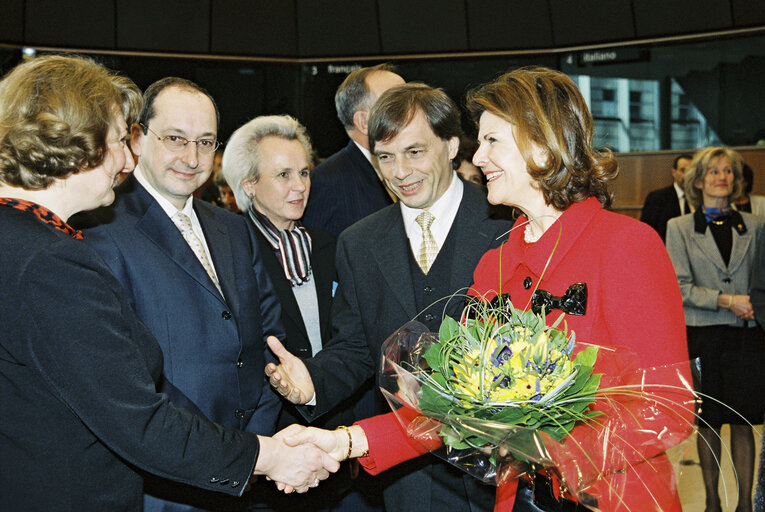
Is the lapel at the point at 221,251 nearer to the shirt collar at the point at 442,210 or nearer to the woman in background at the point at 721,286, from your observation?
the shirt collar at the point at 442,210

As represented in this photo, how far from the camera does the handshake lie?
2293mm

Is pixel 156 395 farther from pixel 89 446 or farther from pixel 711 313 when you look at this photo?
pixel 711 313

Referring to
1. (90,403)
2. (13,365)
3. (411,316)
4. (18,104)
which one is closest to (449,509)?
(411,316)

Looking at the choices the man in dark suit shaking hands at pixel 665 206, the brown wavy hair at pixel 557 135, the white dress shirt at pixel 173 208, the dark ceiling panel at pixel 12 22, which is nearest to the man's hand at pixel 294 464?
the white dress shirt at pixel 173 208

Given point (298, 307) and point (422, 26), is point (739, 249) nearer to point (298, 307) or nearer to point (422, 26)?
point (298, 307)

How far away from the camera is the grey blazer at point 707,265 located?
14.9 feet

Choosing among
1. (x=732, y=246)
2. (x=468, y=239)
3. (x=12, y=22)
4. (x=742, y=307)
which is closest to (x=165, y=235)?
(x=468, y=239)

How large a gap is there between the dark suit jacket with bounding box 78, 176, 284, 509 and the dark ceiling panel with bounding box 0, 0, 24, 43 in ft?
21.2

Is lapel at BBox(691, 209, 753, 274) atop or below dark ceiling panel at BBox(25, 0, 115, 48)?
below

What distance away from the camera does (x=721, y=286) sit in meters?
4.62

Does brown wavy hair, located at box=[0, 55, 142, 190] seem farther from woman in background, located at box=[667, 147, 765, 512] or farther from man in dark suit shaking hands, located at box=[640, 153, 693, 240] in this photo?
man in dark suit shaking hands, located at box=[640, 153, 693, 240]

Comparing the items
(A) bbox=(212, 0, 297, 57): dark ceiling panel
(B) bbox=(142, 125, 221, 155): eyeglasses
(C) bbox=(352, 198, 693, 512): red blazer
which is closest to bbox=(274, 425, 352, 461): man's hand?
(C) bbox=(352, 198, 693, 512): red blazer

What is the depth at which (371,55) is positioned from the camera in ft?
30.3

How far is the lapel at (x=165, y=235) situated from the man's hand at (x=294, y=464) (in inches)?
20.1
